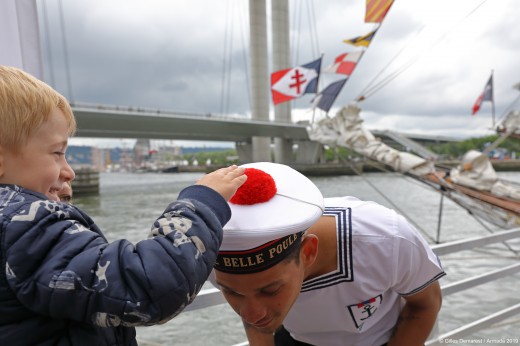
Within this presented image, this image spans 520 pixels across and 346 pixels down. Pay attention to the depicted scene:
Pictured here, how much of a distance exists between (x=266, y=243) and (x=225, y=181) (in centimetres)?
18

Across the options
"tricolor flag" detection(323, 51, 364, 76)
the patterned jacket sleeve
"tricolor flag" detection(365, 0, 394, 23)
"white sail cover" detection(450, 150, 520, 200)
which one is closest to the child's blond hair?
the patterned jacket sleeve

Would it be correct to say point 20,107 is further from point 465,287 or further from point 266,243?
point 465,287

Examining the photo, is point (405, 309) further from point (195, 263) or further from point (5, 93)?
point (5, 93)

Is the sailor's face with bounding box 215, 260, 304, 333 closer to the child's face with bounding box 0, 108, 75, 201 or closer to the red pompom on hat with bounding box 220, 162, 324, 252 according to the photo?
the red pompom on hat with bounding box 220, 162, 324, 252

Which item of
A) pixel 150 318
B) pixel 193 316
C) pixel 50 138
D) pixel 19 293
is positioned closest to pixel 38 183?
pixel 50 138

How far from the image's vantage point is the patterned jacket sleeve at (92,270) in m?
0.75

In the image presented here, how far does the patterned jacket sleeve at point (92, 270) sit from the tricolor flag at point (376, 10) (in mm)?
8258

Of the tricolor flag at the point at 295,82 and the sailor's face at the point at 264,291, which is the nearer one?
the sailor's face at the point at 264,291

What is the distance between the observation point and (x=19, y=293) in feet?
2.50

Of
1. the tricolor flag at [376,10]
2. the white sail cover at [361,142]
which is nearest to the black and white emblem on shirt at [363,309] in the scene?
the white sail cover at [361,142]

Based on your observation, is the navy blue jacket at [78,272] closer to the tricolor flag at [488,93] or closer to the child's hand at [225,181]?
the child's hand at [225,181]

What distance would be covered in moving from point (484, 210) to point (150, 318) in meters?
9.02

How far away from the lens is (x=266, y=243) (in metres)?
1.03

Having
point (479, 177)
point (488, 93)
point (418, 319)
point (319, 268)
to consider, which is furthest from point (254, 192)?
point (488, 93)
